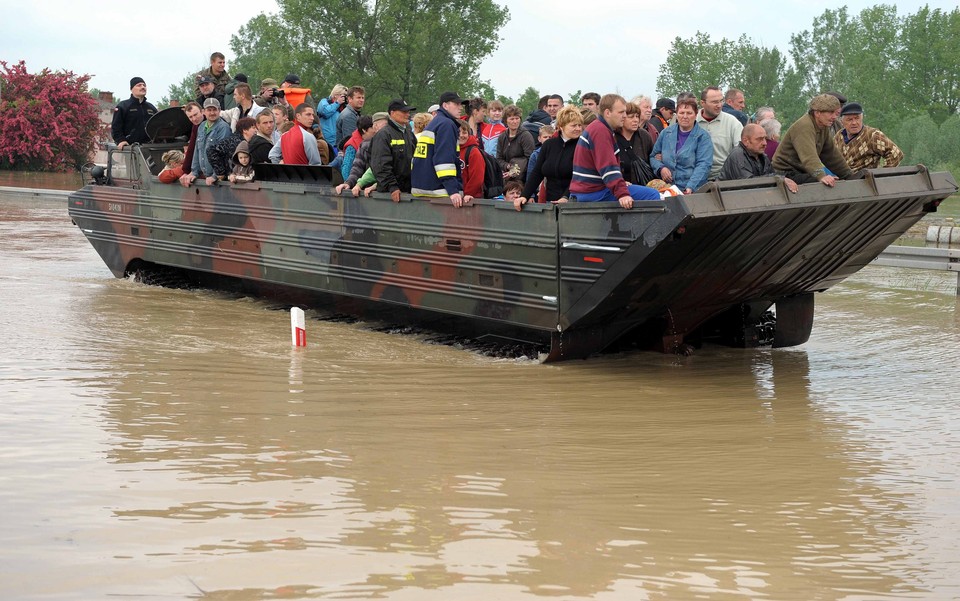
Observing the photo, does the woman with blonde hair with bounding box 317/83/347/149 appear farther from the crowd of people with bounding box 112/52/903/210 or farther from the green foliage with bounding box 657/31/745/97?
the green foliage with bounding box 657/31/745/97

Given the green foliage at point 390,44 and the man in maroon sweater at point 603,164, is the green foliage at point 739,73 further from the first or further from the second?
the man in maroon sweater at point 603,164

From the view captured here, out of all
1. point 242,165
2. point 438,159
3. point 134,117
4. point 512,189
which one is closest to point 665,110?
point 512,189

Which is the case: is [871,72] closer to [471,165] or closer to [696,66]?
[696,66]

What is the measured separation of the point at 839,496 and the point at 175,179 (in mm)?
8886

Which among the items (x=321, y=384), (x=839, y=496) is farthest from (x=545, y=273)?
(x=839, y=496)

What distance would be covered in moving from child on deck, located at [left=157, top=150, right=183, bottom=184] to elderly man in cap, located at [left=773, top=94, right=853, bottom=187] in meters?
6.62

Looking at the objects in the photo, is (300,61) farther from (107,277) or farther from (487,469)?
(487,469)

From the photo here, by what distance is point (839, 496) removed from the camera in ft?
18.9

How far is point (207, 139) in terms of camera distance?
12.4 metres

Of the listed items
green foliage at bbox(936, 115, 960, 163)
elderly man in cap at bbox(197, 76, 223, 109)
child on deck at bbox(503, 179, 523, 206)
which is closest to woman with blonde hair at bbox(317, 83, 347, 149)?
elderly man in cap at bbox(197, 76, 223, 109)

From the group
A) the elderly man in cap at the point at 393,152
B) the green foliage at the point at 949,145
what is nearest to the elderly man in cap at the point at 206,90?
the elderly man in cap at the point at 393,152

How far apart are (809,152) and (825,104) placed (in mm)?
346

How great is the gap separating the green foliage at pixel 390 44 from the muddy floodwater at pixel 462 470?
38.2 meters

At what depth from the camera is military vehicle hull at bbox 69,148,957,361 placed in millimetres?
8156
